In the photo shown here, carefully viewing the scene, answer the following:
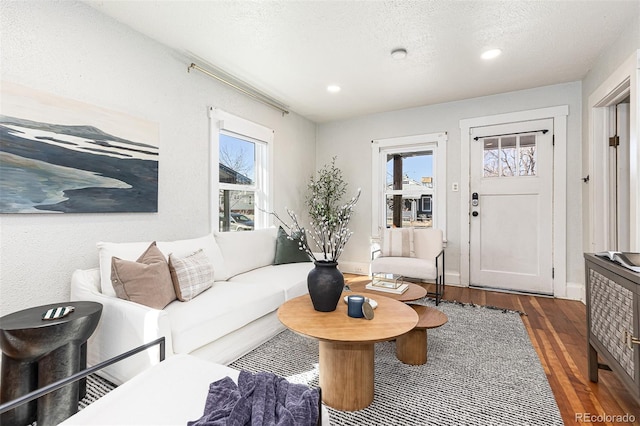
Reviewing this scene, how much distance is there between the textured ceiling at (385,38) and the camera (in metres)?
2.21

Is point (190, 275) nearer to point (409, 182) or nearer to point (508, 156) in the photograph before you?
point (409, 182)

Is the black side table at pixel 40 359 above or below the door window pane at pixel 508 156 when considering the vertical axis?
below

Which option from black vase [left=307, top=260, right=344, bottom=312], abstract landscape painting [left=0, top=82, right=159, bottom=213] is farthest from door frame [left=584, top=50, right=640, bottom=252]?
abstract landscape painting [left=0, top=82, right=159, bottom=213]

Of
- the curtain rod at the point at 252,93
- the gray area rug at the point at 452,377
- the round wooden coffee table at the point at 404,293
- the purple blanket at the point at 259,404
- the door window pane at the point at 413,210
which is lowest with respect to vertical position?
the gray area rug at the point at 452,377

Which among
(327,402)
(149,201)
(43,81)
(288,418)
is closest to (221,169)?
(149,201)

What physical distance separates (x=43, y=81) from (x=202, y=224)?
5.31 ft

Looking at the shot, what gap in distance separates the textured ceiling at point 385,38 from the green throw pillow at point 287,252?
1.82m

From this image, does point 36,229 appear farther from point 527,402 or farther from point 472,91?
point 472,91

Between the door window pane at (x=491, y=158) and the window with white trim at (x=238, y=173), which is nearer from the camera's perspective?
the window with white trim at (x=238, y=173)

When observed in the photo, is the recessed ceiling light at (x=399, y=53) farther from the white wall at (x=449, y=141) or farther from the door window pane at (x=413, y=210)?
the door window pane at (x=413, y=210)

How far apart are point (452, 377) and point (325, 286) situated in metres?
0.99

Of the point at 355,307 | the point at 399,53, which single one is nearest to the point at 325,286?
the point at 355,307

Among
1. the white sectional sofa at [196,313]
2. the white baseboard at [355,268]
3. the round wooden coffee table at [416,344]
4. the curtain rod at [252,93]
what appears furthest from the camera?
the white baseboard at [355,268]

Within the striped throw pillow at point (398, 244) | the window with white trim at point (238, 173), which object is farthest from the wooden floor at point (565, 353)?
the window with white trim at point (238, 173)
